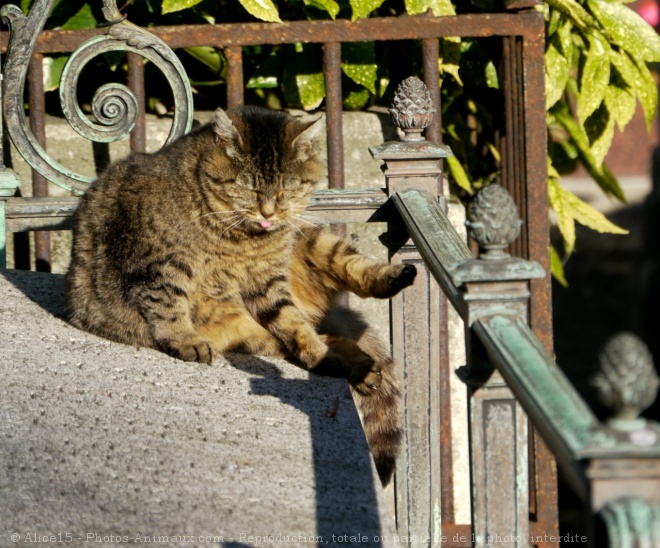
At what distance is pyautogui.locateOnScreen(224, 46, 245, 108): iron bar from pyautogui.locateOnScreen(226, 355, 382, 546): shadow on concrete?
110cm

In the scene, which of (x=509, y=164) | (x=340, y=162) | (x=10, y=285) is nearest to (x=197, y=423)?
(x=10, y=285)

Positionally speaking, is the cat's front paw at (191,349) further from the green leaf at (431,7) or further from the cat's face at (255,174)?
the green leaf at (431,7)

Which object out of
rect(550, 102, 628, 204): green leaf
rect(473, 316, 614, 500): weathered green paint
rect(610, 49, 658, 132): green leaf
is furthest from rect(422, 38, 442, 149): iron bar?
rect(473, 316, 614, 500): weathered green paint

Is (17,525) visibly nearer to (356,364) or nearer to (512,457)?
(512,457)

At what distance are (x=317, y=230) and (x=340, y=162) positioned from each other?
52 cm

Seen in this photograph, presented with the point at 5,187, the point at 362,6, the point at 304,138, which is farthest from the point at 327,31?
the point at 5,187

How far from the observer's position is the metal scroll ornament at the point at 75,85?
10.4 feet

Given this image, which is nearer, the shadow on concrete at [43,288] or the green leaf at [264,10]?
the shadow on concrete at [43,288]

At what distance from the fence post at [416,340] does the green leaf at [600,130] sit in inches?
56.0

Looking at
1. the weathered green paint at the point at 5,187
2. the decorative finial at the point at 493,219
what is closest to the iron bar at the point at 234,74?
the weathered green paint at the point at 5,187

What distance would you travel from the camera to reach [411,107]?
2.83 metres

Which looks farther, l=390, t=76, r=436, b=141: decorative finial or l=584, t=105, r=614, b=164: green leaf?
l=584, t=105, r=614, b=164: green leaf

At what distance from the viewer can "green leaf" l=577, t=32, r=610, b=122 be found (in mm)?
3855

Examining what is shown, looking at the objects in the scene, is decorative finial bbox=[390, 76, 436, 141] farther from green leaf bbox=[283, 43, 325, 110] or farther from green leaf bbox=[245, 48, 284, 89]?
green leaf bbox=[245, 48, 284, 89]
